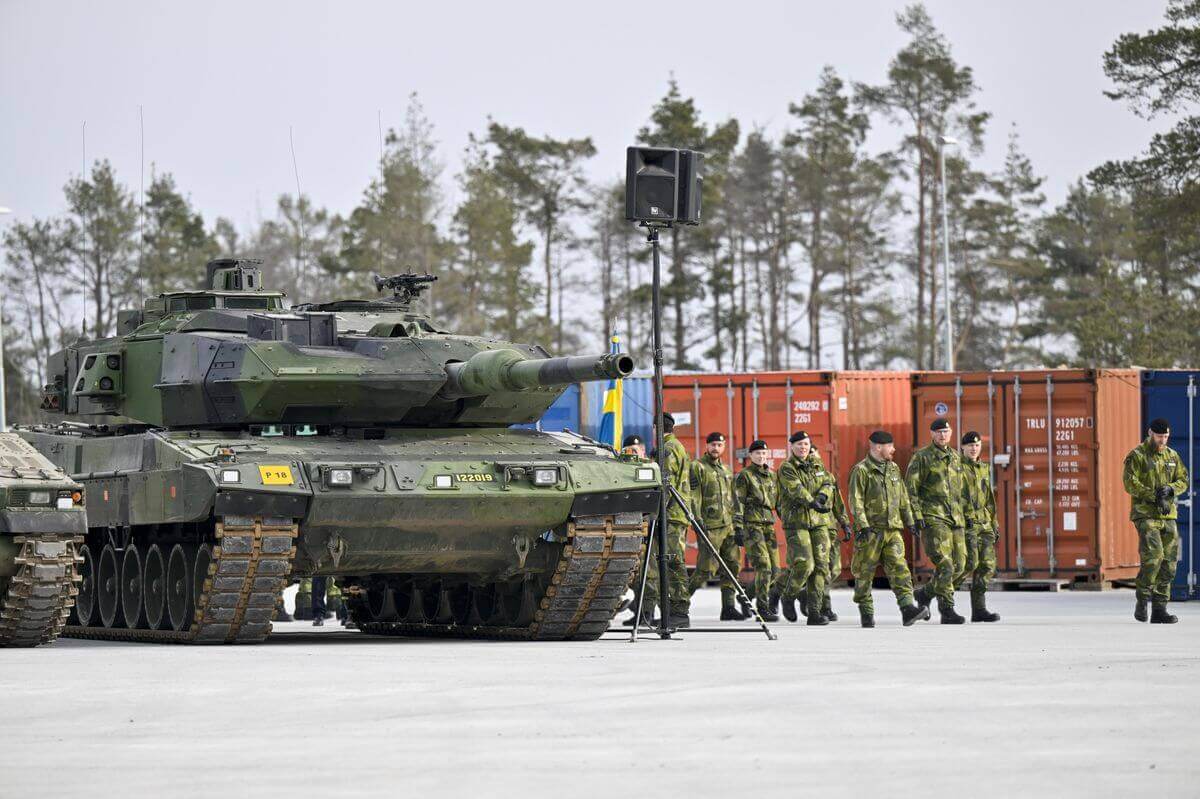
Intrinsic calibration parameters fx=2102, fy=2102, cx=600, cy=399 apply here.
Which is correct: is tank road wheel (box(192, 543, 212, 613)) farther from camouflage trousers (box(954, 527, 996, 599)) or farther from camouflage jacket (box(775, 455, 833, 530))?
camouflage trousers (box(954, 527, 996, 599))

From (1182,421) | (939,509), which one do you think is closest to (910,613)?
(939,509)

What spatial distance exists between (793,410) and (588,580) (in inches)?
432

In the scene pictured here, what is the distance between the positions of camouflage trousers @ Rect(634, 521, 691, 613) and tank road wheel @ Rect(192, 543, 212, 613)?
4.46 meters

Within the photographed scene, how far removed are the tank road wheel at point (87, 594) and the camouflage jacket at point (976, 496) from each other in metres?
8.39

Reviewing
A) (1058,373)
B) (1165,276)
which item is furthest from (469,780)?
(1165,276)

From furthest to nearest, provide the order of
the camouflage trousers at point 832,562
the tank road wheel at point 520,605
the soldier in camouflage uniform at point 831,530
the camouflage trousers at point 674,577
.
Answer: the camouflage trousers at point 832,562
the soldier in camouflage uniform at point 831,530
the camouflage trousers at point 674,577
the tank road wheel at point 520,605

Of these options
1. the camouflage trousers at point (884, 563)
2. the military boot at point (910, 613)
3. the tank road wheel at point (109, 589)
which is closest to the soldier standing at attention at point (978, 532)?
the military boot at point (910, 613)

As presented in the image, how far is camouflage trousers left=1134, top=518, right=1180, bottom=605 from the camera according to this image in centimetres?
1970

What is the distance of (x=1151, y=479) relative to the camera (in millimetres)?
20031

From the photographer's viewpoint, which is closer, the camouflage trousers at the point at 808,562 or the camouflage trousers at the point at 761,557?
the camouflage trousers at the point at 808,562

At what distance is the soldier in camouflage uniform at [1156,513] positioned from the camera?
19.7 meters

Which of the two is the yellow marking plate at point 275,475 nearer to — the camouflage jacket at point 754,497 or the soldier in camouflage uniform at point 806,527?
the soldier in camouflage uniform at point 806,527

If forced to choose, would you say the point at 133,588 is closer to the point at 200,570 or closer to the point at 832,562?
the point at 200,570

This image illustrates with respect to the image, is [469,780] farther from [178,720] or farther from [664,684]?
[664,684]
